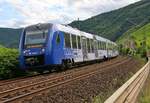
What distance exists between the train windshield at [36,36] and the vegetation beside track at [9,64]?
157cm

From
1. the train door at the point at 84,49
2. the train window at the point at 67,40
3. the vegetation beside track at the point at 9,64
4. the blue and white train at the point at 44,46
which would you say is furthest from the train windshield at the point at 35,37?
the train door at the point at 84,49

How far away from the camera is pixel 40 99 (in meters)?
13.0

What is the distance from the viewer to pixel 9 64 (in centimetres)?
2641

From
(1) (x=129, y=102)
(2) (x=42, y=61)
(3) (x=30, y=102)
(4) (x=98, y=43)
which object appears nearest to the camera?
(1) (x=129, y=102)

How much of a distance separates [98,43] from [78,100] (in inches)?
1338

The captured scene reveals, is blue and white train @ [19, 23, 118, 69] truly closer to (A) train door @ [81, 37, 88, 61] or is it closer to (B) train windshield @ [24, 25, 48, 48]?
(B) train windshield @ [24, 25, 48, 48]

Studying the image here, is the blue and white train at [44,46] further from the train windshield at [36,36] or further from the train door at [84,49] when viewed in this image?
the train door at [84,49]

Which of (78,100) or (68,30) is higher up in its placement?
(68,30)

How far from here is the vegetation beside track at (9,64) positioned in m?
25.9

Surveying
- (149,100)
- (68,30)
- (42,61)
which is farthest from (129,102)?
(68,30)

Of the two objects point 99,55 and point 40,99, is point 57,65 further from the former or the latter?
point 99,55

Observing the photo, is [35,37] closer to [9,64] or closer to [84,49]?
[9,64]

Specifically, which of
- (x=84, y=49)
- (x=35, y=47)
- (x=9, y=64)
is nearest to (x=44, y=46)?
(x=35, y=47)

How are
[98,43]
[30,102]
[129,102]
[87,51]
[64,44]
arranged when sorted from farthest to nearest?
[98,43] < [87,51] < [64,44] < [30,102] < [129,102]
